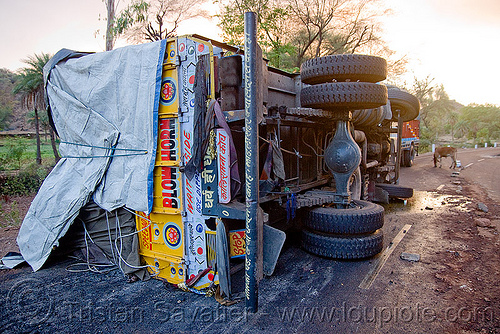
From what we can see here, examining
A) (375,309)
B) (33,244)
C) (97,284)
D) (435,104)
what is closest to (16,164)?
(33,244)

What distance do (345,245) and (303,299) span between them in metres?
1.31

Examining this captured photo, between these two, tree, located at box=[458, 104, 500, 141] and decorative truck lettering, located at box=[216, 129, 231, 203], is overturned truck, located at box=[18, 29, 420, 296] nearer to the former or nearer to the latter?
decorative truck lettering, located at box=[216, 129, 231, 203]

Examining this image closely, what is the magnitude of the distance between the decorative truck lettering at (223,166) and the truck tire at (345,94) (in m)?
1.88

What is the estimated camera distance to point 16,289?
152 inches

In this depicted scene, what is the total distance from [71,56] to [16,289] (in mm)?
3180

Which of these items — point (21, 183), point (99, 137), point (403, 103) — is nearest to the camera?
point (99, 137)

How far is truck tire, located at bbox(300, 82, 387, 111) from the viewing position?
4582mm

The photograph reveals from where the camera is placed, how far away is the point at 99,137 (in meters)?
4.33

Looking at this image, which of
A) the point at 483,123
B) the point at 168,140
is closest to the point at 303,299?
the point at 168,140

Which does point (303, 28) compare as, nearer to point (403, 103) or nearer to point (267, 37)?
point (267, 37)

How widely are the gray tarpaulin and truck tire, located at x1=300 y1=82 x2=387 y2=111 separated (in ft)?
7.45

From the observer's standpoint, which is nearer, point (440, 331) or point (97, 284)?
point (440, 331)

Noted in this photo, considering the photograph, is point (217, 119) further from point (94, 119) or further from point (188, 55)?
point (94, 119)

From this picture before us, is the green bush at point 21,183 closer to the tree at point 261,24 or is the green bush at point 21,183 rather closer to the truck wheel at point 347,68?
the tree at point 261,24
